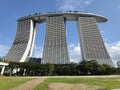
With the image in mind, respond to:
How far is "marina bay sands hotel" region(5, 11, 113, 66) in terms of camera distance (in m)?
117

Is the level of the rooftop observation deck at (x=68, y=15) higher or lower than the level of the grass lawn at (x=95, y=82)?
higher

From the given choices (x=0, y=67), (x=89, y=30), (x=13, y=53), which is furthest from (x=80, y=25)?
(x=0, y=67)

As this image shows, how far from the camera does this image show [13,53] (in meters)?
123

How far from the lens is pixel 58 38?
124m

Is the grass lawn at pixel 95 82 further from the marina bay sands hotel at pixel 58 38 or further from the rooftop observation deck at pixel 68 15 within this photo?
the rooftop observation deck at pixel 68 15

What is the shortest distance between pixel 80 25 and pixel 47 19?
21.3 metres

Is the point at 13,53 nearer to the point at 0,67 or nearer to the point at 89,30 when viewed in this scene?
the point at 0,67

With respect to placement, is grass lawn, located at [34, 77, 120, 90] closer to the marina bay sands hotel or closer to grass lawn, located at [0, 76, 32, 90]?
grass lawn, located at [0, 76, 32, 90]

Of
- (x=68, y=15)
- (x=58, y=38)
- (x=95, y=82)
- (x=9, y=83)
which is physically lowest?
(x=95, y=82)

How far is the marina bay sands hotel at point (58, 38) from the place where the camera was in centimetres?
11725

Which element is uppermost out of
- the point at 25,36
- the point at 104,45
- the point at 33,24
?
the point at 33,24

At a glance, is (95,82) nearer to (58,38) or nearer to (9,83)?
(9,83)

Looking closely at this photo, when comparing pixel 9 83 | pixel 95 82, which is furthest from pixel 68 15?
pixel 9 83

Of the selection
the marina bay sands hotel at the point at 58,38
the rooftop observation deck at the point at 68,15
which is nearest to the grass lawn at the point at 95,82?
the marina bay sands hotel at the point at 58,38
